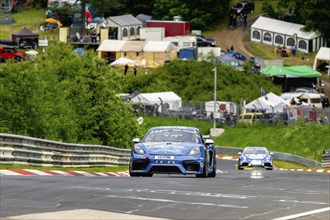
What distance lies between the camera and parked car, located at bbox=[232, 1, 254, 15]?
427ft

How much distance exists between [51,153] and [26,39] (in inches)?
3466

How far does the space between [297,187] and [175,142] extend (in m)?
3.64

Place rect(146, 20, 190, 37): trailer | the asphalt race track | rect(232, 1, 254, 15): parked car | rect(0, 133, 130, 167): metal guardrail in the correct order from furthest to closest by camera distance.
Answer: rect(232, 1, 254, 15): parked car, rect(146, 20, 190, 37): trailer, rect(0, 133, 130, 167): metal guardrail, the asphalt race track

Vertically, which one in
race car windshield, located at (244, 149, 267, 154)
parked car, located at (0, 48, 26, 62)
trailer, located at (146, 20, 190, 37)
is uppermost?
trailer, located at (146, 20, 190, 37)

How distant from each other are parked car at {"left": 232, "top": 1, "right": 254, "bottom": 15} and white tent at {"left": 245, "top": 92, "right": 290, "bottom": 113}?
44.7 metres

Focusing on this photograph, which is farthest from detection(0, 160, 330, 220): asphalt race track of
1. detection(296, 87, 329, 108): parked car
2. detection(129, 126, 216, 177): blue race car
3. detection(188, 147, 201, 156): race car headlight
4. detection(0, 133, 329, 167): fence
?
detection(296, 87, 329, 108): parked car

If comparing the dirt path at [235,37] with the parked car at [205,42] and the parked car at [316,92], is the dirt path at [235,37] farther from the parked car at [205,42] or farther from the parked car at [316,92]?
the parked car at [316,92]

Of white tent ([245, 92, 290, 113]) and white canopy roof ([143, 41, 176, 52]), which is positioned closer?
white tent ([245, 92, 290, 113])

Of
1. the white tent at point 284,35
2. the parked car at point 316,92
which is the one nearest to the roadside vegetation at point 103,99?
the parked car at point 316,92

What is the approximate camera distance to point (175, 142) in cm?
2666

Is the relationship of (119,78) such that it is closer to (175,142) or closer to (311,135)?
(311,135)

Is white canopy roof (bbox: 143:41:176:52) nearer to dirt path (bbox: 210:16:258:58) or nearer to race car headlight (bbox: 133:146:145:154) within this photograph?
dirt path (bbox: 210:16:258:58)

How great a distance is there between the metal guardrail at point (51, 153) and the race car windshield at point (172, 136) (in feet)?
13.5

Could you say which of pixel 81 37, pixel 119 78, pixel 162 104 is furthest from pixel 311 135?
pixel 81 37
